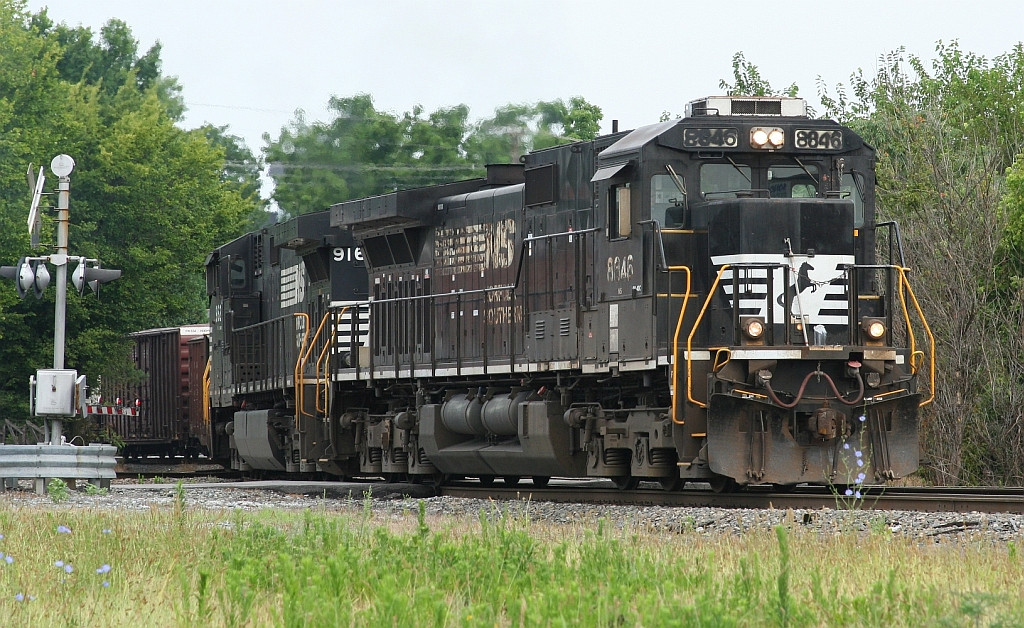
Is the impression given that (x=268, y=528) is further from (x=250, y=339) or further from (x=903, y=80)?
(x=903, y=80)

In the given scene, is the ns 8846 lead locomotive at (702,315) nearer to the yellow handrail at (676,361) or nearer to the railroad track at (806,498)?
the yellow handrail at (676,361)

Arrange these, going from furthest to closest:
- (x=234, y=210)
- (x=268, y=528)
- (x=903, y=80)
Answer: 1. (x=234, y=210)
2. (x=903, y=80)
3. (x=268, y=528)

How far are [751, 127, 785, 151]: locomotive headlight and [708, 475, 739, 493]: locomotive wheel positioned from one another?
122 inches

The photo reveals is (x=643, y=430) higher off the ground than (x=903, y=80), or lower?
lower

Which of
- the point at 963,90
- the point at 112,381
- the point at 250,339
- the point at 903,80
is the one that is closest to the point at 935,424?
the point at 903,80

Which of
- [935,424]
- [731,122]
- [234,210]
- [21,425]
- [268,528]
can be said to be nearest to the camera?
[268,528]

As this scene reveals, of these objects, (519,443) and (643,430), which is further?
(519,443)

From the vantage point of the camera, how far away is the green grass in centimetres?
585

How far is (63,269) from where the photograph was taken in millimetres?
18453

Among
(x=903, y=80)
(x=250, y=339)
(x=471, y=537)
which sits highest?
(x=903, y=80)

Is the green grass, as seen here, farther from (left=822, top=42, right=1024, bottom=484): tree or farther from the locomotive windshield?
(left=822, top=42, right=1024, bottom=484): tree

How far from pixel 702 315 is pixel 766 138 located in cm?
188

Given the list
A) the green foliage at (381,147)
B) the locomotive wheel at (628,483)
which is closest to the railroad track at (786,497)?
the locomotive wheel at (628,483)

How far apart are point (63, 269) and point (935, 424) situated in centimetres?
1163
